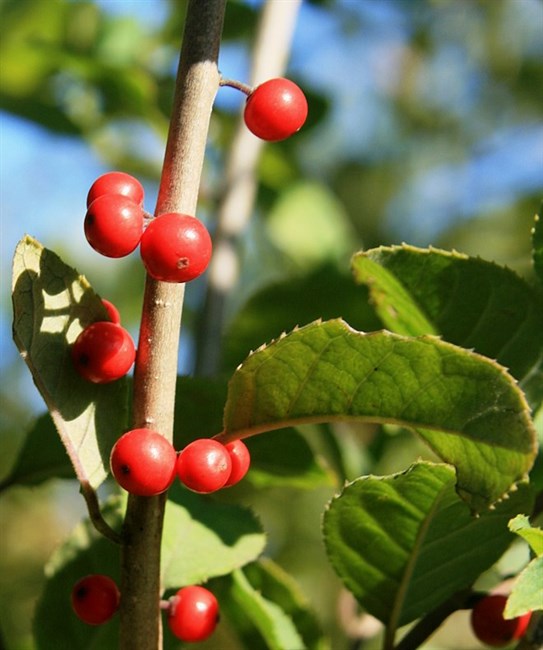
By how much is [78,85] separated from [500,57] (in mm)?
2011

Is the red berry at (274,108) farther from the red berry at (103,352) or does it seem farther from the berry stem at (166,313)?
the red berry at (103,352)

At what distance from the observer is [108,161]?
7.00ft

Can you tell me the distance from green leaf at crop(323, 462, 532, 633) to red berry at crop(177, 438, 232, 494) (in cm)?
16

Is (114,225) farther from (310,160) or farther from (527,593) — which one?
(310,160)

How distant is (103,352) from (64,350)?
0.05 meters

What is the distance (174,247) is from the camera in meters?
0.65

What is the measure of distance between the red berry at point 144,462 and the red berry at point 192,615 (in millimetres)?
194

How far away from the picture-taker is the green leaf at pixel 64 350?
73cm

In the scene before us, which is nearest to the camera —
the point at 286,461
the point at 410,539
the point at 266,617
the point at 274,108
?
the point at 274,108

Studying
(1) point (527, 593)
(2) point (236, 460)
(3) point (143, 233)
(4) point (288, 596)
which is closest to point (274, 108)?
(3) point (143, 233)

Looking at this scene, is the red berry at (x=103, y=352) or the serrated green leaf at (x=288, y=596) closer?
the red berry at (x=103, y=352)

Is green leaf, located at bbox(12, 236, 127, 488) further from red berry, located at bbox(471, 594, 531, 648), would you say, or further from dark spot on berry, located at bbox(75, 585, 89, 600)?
red berry, located at bbox(471, 594, 531, 648)

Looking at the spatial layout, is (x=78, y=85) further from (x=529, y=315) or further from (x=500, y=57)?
(x=500, y=57)

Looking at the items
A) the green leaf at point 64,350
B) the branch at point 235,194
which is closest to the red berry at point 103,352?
the green leaf at point 64,350
